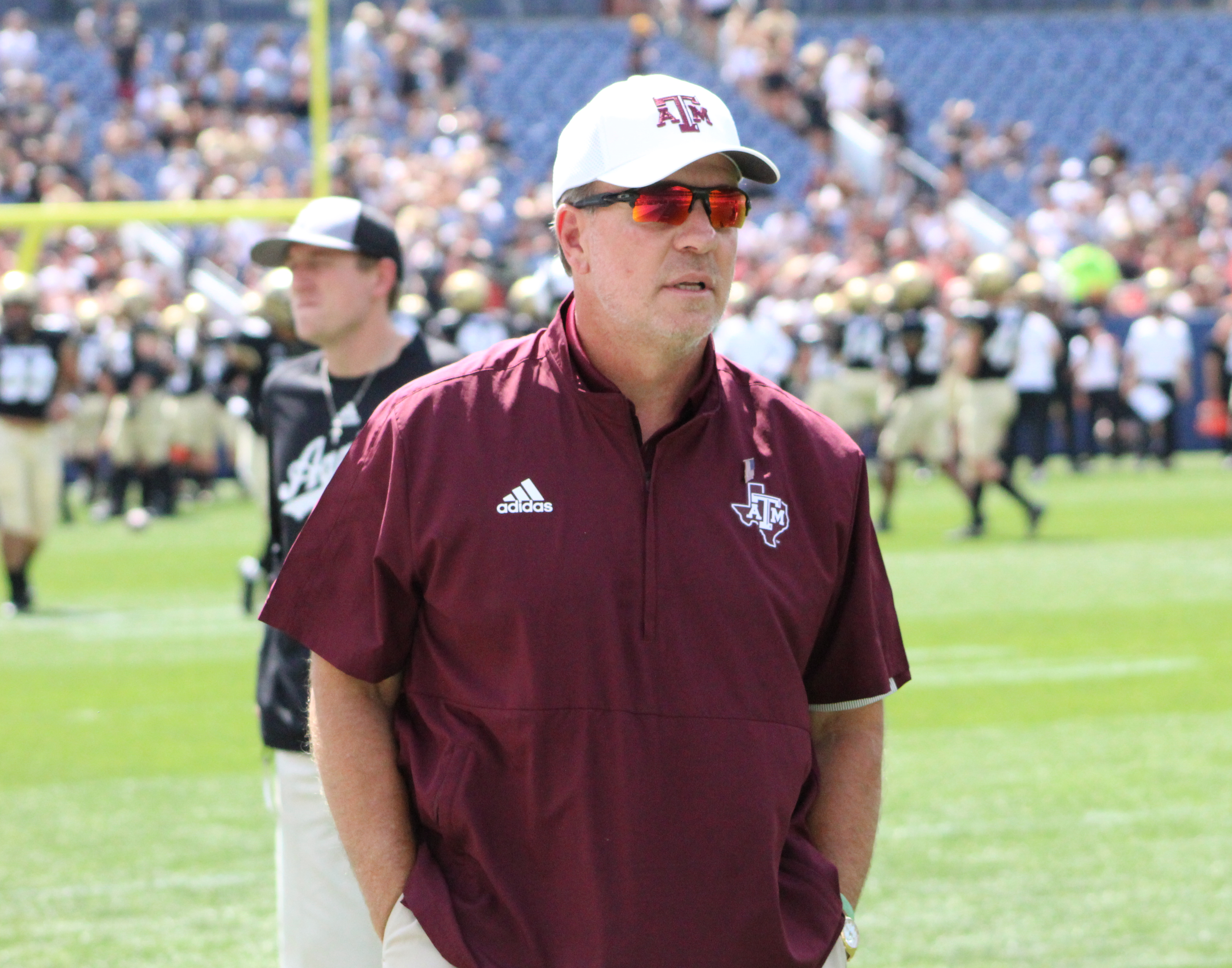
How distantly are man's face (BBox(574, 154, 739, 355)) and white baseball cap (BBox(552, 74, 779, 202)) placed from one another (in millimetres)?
29

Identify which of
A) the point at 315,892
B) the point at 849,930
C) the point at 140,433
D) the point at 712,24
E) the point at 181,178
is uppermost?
the point at 849,930

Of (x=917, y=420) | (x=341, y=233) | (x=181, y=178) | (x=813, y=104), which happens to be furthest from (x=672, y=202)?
(x=813, y=104)

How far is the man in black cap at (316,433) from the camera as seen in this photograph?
3871 mm

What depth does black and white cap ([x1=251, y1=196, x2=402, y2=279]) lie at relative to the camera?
14.5 feet

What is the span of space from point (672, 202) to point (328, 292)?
1.95 m

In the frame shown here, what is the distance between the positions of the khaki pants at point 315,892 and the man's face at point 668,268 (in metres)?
1.49

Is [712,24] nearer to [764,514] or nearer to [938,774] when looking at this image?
[938,774]

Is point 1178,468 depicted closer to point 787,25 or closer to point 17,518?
point 787,25

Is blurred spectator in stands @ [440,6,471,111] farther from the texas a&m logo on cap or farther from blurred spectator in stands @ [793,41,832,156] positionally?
the texas a&m logo on cap

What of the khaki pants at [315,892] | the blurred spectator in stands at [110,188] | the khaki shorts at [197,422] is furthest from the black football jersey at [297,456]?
the blurred spectator in stands at [110,188]

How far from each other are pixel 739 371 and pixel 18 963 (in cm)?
340

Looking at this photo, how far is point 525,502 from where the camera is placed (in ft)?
8.31

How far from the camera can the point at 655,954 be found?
8.09ft

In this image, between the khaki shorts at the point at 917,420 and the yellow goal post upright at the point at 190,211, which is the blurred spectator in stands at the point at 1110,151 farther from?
the yellow goal post upright at the point at 190,211
